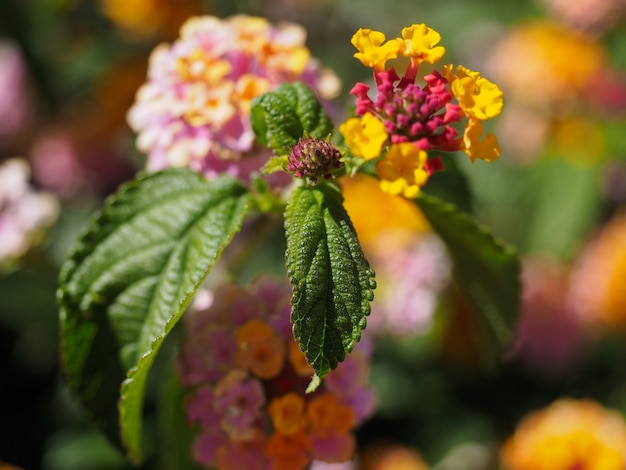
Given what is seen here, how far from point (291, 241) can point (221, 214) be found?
0.45 feet

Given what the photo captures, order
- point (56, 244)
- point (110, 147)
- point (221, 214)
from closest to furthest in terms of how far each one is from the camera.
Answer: point (221, 214), point (56, 244), point (110, 147)

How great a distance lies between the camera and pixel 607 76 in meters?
1.96

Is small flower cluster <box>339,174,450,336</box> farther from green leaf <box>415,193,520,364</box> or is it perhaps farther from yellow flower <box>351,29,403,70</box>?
yellow flower <box>351,29,403,70</box>

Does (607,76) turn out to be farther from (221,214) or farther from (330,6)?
(221,214)

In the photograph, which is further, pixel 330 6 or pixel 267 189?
pixel 330 6

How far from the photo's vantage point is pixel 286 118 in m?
0.77

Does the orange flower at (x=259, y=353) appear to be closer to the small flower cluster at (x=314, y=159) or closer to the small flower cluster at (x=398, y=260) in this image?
the small flower cluster at (x=314, y=159)

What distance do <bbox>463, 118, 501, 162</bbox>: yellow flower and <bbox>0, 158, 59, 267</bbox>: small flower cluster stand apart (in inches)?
29.7

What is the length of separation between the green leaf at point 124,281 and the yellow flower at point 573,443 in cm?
63


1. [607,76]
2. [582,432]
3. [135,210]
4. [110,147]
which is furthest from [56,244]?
[607,76]

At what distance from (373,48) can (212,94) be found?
9.5 inches

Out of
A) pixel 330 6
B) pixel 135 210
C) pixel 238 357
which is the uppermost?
pixel 135 210

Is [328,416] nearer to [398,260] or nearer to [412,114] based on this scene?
[412,114]

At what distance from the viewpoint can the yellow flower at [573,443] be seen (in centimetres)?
113
